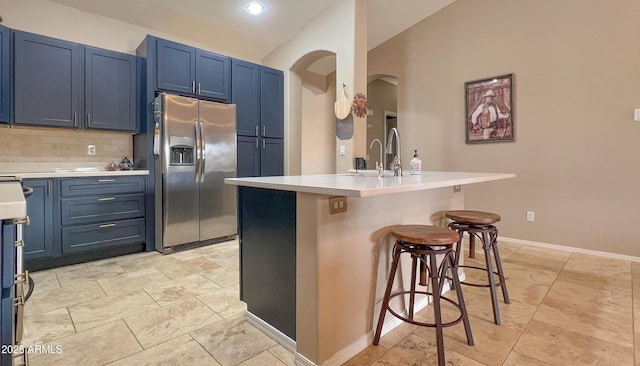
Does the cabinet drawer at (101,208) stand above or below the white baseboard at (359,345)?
above

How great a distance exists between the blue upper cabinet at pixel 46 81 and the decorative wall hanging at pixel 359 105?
289cm

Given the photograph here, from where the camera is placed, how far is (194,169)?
3.59m

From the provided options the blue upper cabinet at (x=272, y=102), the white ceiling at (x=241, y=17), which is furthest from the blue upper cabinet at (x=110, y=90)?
the blue upper cabinet at (x=272, y=102)

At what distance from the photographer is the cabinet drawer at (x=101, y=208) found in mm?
3018

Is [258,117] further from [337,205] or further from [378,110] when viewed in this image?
[378,110]

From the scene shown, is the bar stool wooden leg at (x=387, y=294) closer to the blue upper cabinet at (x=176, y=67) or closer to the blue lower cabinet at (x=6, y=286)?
the blue lower cabinet at (x=6, y=286)

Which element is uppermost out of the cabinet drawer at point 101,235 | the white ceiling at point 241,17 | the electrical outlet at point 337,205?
the white ceiling at point 241,17

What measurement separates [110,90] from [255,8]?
76.4 inches

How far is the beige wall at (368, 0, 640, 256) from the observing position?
3.30 m

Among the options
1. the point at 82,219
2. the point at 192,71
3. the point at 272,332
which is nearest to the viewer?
the point at 272,332

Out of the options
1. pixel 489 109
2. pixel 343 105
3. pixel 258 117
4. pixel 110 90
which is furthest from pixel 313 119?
pixel 110 90

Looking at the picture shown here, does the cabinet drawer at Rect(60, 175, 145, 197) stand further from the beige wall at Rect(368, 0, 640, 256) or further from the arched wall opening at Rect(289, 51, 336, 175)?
the beige wall at Rect(368, 0, 640, 256)

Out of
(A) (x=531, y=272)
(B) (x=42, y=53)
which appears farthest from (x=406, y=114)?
(B) (x=42, y=53)

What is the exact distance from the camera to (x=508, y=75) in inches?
155
